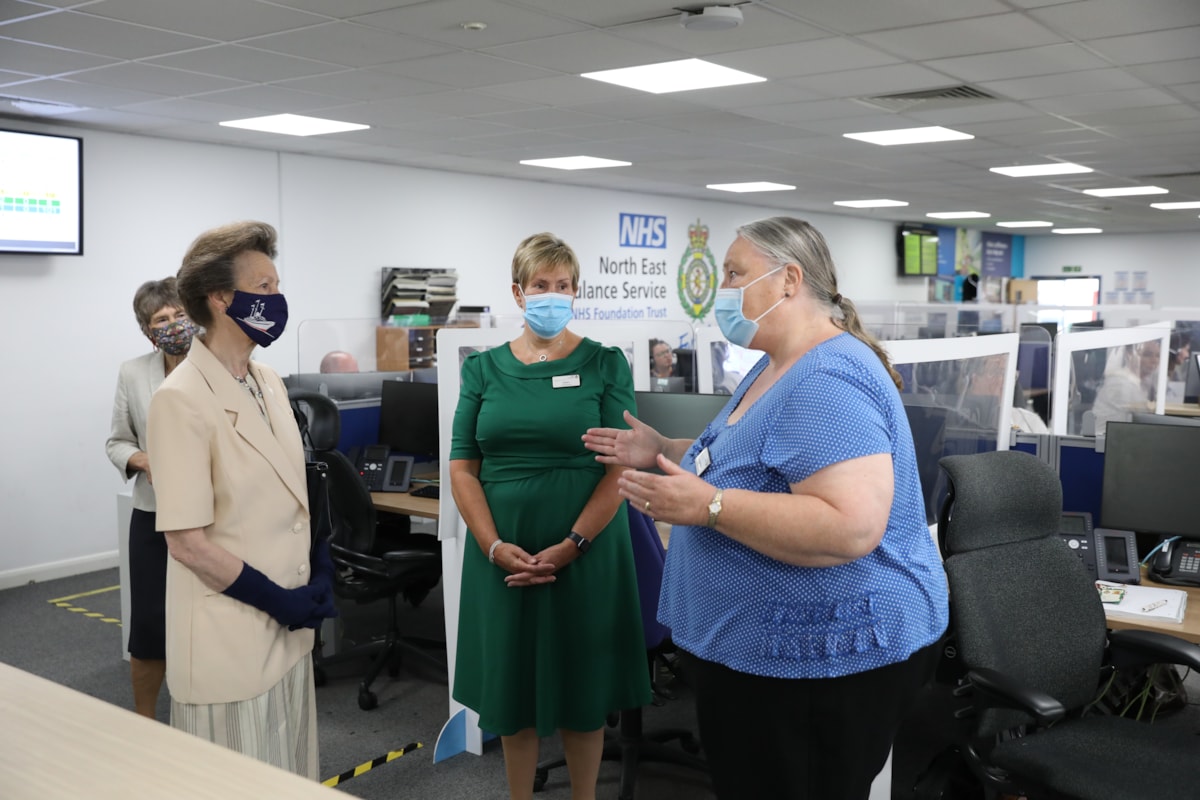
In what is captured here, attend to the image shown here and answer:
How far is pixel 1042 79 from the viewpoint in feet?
16.4

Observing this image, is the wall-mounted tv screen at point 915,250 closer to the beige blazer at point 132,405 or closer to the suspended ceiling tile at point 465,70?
the suspended ceiling tile at point 465,70

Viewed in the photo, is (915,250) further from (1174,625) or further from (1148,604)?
(1174,625)

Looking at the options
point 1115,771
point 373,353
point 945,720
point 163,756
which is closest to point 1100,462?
point 945,720

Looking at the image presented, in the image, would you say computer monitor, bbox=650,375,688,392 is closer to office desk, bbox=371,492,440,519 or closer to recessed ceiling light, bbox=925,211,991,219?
office desk, bbox=371,492,440,519

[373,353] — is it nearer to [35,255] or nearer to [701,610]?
[35,255]

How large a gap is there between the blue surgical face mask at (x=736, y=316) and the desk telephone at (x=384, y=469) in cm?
278

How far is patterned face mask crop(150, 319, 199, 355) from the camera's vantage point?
10.5 feet

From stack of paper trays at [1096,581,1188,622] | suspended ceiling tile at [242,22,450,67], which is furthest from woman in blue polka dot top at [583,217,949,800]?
suspended ceiling tile at [242,22,450,67]

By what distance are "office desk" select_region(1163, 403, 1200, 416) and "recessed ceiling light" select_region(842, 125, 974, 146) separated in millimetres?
2315

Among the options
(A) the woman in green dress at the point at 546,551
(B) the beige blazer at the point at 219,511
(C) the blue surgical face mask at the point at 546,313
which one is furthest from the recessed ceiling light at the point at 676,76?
(B) the beige blazer at the point at 219,511

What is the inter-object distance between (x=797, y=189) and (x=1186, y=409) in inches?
172

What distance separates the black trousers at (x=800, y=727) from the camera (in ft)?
5.25

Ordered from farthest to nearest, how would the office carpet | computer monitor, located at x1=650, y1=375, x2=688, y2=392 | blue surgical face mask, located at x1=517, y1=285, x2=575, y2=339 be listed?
computer monitor, located at x1=650, y1=375, x2=688, y2=392 → the office carpet → blue surgical face mask, located at x1=517, y1=285, x2=575, y2=339

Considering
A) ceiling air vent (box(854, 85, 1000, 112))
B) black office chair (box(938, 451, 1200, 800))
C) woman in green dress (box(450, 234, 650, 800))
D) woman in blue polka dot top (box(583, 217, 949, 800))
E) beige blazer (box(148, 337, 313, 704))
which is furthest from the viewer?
ceiling air vent (box(854, 85, 1000, 112))
